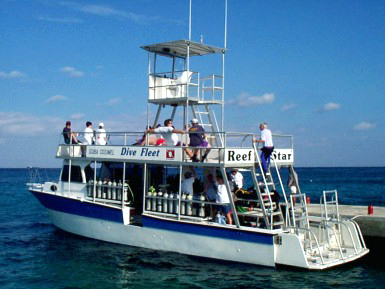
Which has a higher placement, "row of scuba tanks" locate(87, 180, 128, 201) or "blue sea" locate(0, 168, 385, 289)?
"row of scuba tanks" locate(87, 180, 128, 201)

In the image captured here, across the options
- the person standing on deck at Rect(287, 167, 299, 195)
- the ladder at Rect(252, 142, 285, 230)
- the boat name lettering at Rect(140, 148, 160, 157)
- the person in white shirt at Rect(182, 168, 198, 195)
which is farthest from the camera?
the person standing on deck at Rect(287, 167, 299, 195)

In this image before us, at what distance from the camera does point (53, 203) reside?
680 inches

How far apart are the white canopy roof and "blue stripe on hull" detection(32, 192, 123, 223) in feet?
18.2

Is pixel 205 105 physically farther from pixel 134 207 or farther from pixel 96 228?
pixel 96 228

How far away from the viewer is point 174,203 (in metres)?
14.3

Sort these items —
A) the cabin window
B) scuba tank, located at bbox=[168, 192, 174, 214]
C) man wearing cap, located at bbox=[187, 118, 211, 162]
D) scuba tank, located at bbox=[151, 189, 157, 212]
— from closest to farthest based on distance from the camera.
Answer: man wearing cap, located at bbox=[187, 118, 211, 162] < scuba tank, located at bbox=[168, 192, 174, 214] < scuba tank, located at bbox=[151, 189, 157, 212] < the cabin window

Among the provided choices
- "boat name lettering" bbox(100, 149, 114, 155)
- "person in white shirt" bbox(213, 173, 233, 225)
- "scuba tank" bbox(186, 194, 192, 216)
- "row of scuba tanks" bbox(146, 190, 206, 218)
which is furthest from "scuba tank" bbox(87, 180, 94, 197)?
"person in white shirt" bbox(213, 173, 233, 225)

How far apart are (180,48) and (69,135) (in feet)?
16.8

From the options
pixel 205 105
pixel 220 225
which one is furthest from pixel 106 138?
pixel 220 225

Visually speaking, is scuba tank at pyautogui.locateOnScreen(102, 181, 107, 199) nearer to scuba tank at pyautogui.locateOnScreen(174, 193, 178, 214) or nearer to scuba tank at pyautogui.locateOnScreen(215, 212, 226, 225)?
scuba tank at pyautogui.locateOnScreen(174, 193, 178, 214)

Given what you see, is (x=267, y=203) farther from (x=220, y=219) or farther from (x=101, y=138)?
(x=101, y=138)

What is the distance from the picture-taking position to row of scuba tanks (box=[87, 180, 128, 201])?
15336 millimetres

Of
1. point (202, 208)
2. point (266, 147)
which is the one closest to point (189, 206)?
point (202, 208)

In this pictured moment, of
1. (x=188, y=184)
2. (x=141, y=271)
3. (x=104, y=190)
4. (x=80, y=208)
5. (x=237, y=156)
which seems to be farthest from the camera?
(x=80, y=208)
